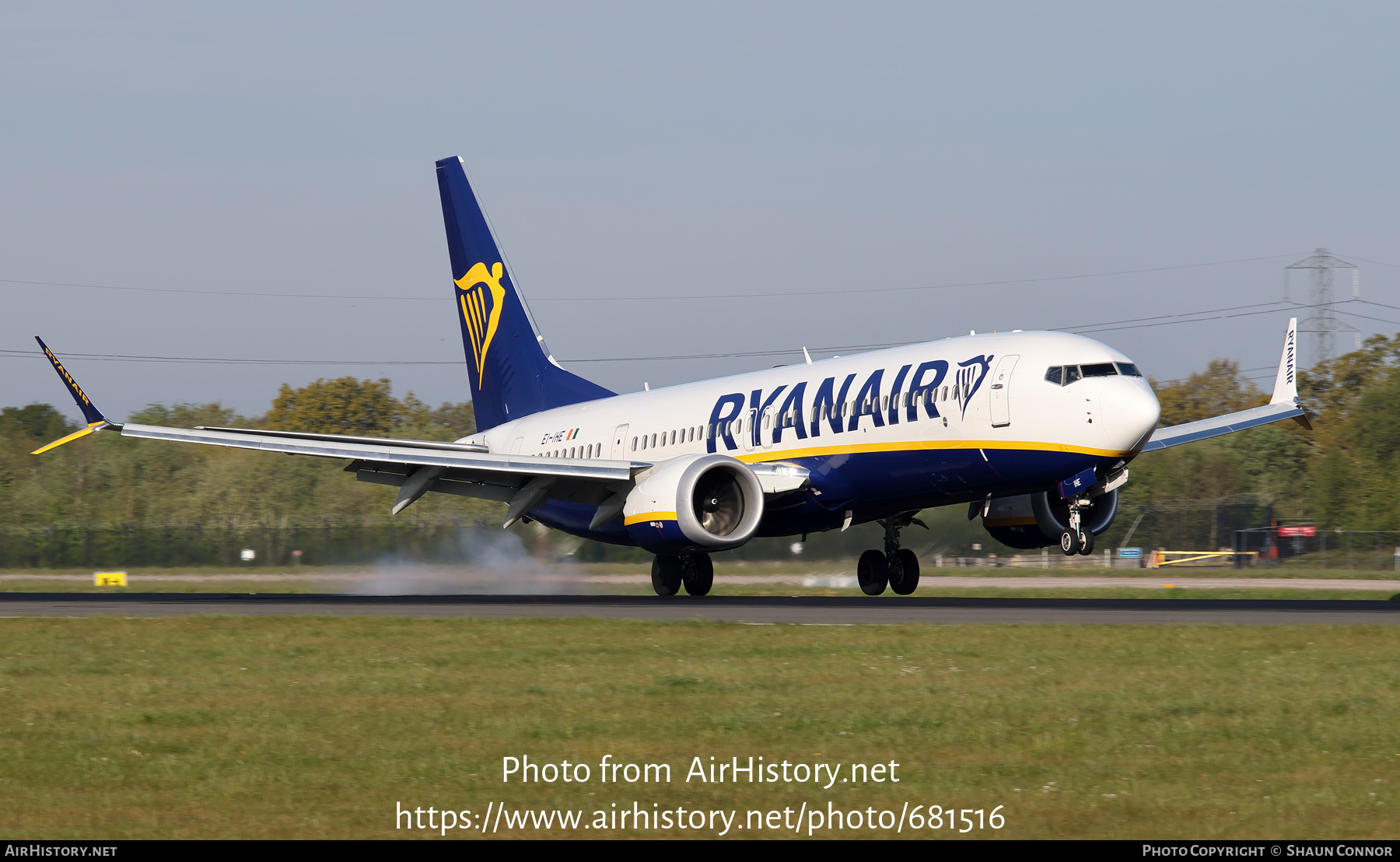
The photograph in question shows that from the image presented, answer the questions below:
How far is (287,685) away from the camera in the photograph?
14500 mm

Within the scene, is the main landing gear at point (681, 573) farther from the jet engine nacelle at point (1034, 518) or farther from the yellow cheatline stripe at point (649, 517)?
the jet engine nacelle at point (1034, 518)

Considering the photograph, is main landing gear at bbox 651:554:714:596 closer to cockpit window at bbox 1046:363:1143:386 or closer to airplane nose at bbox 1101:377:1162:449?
cockpit window at bbox 1046:363:1143:386

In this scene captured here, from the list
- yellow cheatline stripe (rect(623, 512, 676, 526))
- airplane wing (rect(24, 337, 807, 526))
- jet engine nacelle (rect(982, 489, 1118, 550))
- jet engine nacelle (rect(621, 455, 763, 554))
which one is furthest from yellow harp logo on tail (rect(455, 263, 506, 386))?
jet engine nacelle (rect(982, 489, 1118, 550))

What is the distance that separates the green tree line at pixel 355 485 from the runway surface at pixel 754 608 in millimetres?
8726

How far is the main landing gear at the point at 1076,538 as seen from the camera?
2475 centimetres

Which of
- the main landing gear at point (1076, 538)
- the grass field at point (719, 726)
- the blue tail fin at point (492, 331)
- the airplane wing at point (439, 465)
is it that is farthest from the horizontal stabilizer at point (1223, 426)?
the blue tail fin at point (492, 331)

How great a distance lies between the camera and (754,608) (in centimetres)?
2519

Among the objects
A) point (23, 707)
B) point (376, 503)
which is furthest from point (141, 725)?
point (376, 503)

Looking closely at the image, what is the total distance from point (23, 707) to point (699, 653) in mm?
7118

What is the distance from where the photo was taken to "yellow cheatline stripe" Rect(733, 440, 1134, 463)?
952 inches

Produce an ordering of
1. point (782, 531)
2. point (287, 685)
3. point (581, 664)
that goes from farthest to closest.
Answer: point (782, 531) < point (581, 664) < point (287, 685)

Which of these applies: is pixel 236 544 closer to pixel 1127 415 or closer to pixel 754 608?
pixel 754 608

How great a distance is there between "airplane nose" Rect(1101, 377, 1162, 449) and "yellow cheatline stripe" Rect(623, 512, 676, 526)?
308 inches
